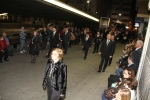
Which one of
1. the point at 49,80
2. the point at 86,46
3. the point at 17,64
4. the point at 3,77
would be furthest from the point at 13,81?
the point at 86,46

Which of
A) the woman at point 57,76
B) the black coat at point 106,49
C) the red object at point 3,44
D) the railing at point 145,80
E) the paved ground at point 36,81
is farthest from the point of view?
the black coat at point 106,49

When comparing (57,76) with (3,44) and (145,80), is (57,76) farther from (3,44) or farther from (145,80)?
(3,44)

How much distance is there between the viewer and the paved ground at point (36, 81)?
228 inches

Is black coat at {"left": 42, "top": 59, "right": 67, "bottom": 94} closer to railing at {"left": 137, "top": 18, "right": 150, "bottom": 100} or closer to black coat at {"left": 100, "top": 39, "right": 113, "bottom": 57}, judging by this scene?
railing at {"left": 137, "top": 18, "right": 150, "bottom": 100}

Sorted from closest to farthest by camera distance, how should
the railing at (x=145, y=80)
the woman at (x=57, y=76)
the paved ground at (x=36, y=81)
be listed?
1. the railing at (x=145, y=80)
2. the woman at (x=57, y=76)
3. the paved ground at (x=36, y=81)

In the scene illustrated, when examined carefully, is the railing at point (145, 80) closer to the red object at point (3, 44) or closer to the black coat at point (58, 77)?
the black coat at point (58, 77)

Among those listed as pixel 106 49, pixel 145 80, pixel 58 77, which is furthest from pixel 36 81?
pixel 145 80

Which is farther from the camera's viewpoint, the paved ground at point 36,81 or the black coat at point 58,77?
the paved ground at point 36,81

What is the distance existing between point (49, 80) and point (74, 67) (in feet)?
Answer: 17.5

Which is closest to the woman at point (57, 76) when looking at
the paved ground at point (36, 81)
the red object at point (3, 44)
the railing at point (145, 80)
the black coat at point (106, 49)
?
the paved ground at point (36, 81)

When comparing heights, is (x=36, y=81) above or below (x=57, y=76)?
below

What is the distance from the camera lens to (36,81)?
22.6 feet

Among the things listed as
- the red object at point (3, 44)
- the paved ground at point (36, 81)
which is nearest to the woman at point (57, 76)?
the paved ground at point (36, 81)

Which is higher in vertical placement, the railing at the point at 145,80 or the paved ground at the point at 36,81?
the railing at the point at 145,80
